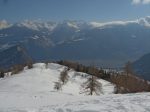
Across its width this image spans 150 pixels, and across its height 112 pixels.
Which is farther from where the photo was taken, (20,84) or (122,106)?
(20,84)

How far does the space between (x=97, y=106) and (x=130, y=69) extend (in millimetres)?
78827

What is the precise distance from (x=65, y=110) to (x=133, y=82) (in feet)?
269

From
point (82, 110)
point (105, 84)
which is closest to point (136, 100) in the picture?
point (82, 110)

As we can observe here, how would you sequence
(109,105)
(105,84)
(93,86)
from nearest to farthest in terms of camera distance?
(109,105) → (93,86) → (105,84)

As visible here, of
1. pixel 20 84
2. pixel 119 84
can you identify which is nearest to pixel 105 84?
pixel 20 84

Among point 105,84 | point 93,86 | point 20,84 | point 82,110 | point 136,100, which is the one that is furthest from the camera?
point 105,84

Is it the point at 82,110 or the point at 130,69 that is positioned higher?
the point at 130,69

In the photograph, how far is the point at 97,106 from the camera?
73.1 ft

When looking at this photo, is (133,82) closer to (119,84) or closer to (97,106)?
(119,84)

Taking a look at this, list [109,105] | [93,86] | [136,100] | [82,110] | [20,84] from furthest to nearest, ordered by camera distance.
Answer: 1. [20,84]
2. [93,86]
3. [136,100]
4. [109,105]
5. [82,110]

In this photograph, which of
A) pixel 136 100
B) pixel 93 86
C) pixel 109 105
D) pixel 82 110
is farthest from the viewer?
pixel 93 86

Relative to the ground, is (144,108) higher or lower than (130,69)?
lower

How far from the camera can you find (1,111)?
74.1 ft

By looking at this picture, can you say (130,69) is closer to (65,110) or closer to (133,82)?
(133,82)
